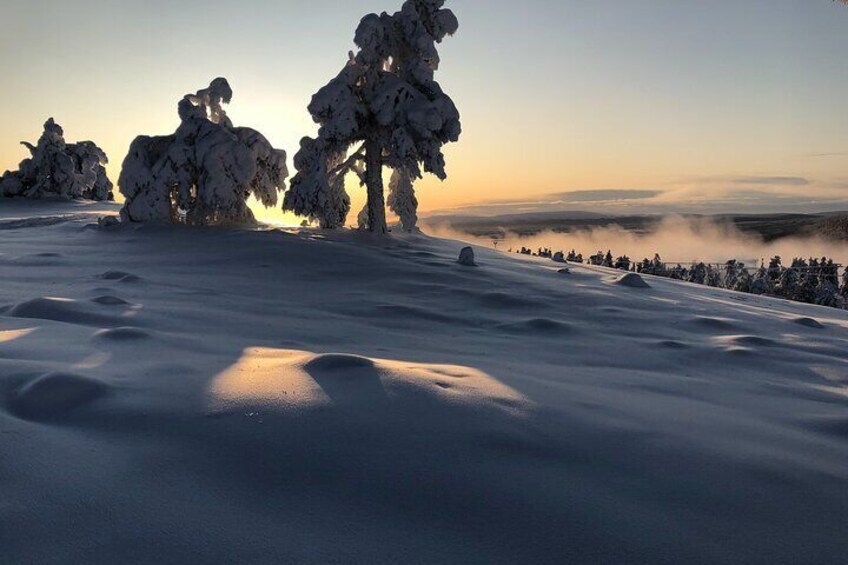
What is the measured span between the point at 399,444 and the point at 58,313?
13.6 feet

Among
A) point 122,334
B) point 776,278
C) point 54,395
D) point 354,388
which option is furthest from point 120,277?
point 776,278

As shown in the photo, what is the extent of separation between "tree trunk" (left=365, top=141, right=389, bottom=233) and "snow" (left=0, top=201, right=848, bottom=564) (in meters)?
12.7

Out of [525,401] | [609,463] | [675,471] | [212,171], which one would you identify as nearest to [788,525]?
[675,471]

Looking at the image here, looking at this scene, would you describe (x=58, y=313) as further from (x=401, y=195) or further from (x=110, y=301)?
(x=401, y=195)

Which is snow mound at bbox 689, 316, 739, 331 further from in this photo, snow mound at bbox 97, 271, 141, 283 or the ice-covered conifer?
the ice-covered conifer

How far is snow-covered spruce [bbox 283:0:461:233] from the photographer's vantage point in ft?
55.2

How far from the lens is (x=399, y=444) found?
271cm

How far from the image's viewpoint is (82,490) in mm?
2135

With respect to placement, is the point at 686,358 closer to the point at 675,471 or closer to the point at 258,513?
the point at 675,471

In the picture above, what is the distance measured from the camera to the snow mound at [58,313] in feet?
16.9

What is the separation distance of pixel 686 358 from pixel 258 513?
4626 mm

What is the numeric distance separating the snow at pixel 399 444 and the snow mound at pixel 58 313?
0.02 m

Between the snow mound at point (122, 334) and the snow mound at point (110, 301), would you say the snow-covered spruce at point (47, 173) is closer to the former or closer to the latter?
the snow mound at point (110, 301)

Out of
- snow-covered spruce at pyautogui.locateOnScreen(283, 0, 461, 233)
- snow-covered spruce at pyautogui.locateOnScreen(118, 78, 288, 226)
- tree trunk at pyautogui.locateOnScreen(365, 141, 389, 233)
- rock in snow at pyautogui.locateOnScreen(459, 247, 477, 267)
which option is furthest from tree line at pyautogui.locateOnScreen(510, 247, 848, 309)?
rock in snow at pyautogui.locateOnScreen(459, 247, 477, 267)
